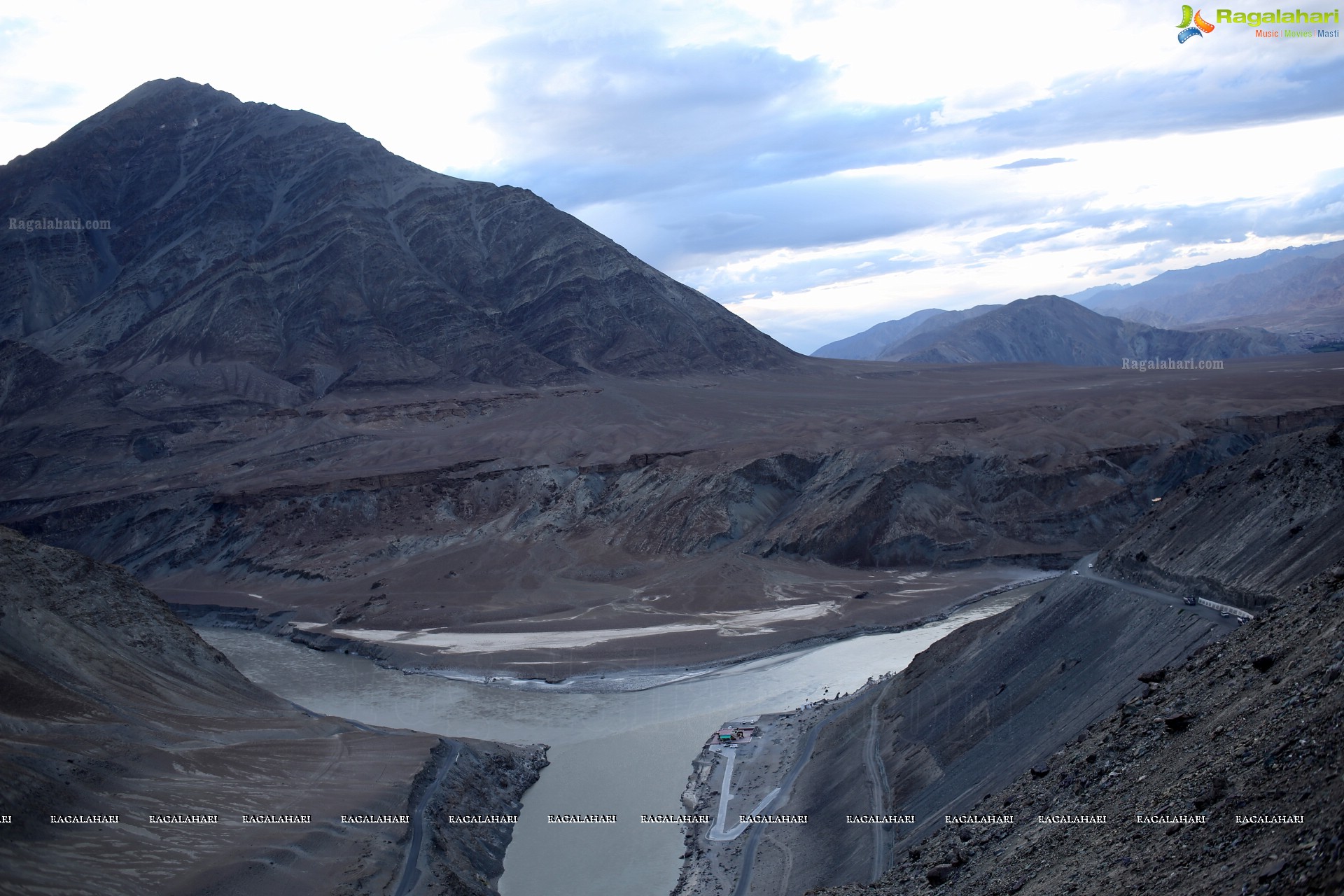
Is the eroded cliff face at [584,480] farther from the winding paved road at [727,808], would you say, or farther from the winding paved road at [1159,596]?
the winding paved road at [1159,596]

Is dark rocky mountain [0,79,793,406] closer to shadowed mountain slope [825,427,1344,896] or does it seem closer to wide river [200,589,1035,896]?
wide river [200,589,1035,896]

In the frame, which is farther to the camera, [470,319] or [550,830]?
[470,319]

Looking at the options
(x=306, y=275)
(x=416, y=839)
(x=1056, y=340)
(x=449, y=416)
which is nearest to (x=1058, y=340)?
(x=1056, y=340)

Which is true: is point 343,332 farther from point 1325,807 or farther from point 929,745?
point 1325,807

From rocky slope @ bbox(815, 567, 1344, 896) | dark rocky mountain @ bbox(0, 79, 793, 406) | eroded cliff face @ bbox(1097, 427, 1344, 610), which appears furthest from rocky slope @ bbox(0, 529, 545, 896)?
dark rocky mountain @ bbox(0, 79, 793, 406)

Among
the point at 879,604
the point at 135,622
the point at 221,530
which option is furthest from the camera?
the point at 221,530

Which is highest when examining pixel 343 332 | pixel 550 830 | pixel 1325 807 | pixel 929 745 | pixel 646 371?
pixel 343 332

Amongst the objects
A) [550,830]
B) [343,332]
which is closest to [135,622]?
[550,830]

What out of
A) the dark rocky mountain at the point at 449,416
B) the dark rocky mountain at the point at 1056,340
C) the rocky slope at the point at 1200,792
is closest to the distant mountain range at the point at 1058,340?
the dark rocky mountain at the point at 1056,340
